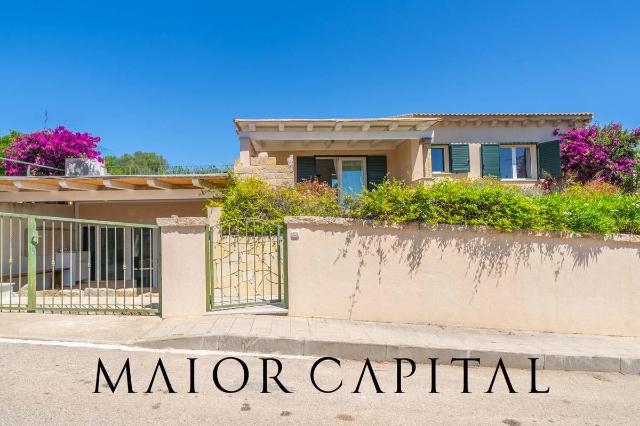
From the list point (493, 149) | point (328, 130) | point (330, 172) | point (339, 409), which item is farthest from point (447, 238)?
point (493, 149)

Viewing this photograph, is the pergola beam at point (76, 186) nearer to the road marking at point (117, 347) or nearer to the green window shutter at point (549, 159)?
the road marking at point (117, 347)

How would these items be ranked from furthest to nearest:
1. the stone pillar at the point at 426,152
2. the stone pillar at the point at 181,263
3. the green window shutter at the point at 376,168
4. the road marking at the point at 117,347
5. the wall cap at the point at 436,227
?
the green window shutter at the point at 376,168 → the stone pillar at the point at 426,152 → the wall cap at the point at 436,227 → the stone pillar at the point at 181,263 → the road marking at the point at 117,347

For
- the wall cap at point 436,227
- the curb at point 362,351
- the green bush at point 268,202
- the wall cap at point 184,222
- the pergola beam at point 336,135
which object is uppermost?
the pergola beam at point 336,135

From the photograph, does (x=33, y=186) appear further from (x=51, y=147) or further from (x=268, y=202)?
(x=51, y=147)

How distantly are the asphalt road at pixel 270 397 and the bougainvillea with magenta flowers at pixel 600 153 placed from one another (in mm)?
11274

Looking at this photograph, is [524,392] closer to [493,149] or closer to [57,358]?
[57,358]

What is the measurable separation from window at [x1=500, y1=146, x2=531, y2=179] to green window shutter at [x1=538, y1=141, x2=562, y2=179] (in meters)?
0.52

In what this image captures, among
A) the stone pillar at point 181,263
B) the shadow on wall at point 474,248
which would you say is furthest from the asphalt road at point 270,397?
the shadow on wall at point 474,248

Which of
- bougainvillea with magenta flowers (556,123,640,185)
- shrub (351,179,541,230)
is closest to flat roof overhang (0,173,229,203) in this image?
shrub (351,179,541,230)

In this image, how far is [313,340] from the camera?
17.5 feet

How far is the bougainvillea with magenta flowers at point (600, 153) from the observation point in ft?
45.9

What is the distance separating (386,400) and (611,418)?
2.13 meters

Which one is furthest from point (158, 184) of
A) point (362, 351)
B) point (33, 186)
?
point (362, 351)

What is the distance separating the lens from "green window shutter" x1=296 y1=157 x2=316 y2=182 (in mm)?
14141
